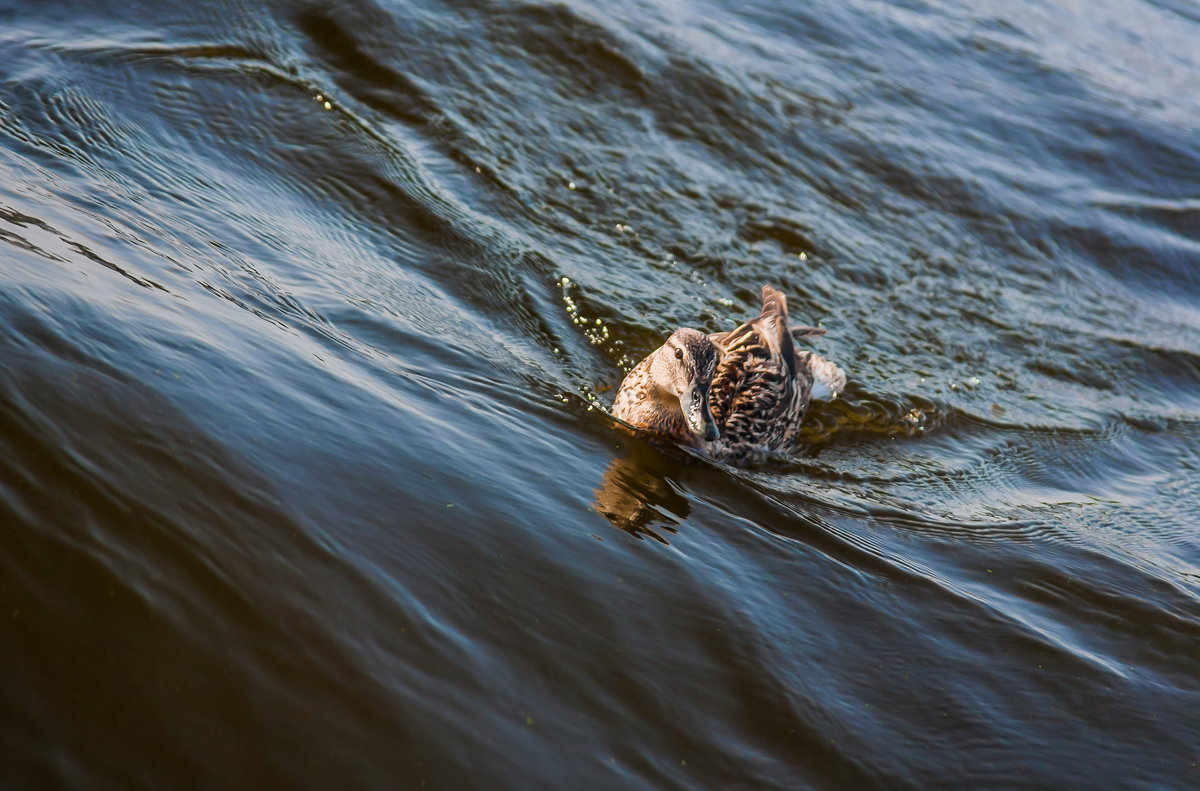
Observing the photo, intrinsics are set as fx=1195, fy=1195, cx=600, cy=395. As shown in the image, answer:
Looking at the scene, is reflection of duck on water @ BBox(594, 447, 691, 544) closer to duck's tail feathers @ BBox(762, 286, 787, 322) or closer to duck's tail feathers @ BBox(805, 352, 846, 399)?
duck's tail feathers @ BBox(762, 286, 787, 322)

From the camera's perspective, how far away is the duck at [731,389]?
23.5 feet

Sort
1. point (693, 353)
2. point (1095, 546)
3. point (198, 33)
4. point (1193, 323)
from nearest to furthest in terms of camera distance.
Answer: point (1095, 546), point (693, 353), point (198, 33), point (1193, 323)

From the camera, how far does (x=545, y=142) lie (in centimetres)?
1057

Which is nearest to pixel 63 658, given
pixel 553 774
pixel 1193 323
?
pixel 553 774

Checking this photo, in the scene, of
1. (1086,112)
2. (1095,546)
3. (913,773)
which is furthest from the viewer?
(1086,112)

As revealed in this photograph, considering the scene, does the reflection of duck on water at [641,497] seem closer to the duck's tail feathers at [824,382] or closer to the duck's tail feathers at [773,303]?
the duck's tail feathers at [773,303]

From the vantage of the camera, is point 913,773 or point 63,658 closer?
point 63,658

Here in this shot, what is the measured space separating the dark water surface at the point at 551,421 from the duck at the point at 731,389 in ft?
0.82

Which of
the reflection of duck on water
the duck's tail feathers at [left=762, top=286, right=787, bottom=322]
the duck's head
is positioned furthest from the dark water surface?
the duck's tail feathers at [left=762, top=286, right=787, bottom=322]

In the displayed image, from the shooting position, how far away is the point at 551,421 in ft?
21.7

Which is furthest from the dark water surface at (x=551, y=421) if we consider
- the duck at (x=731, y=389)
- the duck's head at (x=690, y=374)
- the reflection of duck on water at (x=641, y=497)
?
the duck's head at (x=690, y=374)

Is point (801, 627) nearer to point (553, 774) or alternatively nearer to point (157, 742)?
point (553, 774)

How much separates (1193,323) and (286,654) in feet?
33.3

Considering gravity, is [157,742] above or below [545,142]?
below
